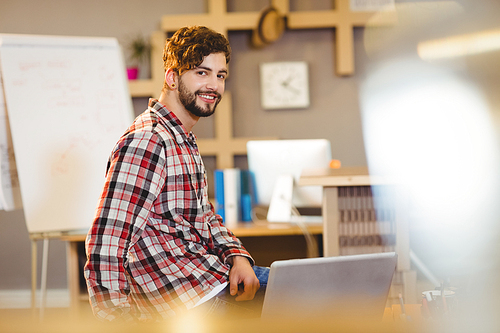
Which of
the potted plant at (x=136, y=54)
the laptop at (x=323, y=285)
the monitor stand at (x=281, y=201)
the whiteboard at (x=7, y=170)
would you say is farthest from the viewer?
the potted plant at (x=136, y=54)

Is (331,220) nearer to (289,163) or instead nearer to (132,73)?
(289,163)

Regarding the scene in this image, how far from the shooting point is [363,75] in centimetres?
336

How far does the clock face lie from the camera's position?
3.32 metres

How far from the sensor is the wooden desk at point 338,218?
65.0 inches

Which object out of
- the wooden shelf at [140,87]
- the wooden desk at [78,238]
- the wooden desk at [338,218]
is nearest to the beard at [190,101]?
the wooden desk at [338,218]

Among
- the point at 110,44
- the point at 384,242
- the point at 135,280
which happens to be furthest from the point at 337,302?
the point at 110,44

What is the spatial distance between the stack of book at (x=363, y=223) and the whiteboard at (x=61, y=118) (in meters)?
1.24

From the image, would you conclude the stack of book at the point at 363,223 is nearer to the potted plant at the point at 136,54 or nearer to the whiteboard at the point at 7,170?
the whiteboard at the point at 7,170

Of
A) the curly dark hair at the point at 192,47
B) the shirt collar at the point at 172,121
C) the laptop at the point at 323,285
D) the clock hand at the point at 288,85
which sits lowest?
the laptop at the point at 323,285

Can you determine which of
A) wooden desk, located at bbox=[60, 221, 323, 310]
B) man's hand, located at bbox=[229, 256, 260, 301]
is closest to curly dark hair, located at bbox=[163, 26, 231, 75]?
man's hand, located at bbox=[229, 256, 260, 301]

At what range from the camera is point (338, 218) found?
1725 millimetres

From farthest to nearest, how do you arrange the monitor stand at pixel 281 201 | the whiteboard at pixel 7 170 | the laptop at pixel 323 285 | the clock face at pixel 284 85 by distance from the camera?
the clock face at pixel 284 85
the monitor stand at pixel 281 201
the whiteboard at pixel 7 170
the laptop at pixel 323 285

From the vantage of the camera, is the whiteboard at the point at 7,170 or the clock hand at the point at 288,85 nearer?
the whiteboard at the point at 7,170

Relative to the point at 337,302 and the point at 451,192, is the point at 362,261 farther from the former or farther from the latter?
the point at 451,192
